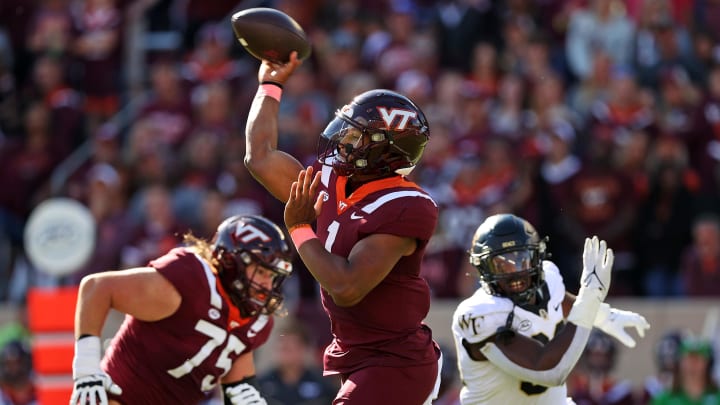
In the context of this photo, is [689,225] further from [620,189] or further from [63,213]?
[63,213]

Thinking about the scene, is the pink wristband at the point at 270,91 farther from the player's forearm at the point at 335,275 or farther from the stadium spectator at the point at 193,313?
the player's forearm at the point at 335,275

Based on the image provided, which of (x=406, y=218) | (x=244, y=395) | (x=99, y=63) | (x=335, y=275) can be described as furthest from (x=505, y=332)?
(x=99, y=63)

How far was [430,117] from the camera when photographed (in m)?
10.7

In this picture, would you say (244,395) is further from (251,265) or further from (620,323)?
(620,323)

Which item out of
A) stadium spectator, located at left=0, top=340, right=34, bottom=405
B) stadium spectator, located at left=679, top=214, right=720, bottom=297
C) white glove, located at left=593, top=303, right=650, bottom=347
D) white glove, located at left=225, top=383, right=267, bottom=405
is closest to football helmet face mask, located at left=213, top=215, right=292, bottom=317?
white glove, located at left=225, top=383, right=267, bottom=405

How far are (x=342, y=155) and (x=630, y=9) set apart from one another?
23.8 feet

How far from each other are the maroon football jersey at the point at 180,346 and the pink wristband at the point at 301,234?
3.50 ft

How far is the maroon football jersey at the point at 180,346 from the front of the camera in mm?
5672

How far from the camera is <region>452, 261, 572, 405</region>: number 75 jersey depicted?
17.3 ft

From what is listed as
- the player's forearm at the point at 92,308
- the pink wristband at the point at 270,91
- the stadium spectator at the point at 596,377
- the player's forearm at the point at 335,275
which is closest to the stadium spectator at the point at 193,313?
the player's forearm at the point at 92,308

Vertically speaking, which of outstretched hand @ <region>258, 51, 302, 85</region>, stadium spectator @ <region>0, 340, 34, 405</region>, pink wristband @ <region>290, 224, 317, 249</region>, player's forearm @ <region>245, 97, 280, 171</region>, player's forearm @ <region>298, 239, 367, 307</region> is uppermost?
outstretched hand @ <region>258, 51, 302, 85</region>

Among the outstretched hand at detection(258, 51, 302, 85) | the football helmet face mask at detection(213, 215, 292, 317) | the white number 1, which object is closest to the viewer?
the white number 1

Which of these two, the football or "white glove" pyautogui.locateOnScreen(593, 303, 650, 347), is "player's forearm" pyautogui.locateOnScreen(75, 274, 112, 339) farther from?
"white glove" pyautogui.locateOnScreen(593, 303, 650, 347)

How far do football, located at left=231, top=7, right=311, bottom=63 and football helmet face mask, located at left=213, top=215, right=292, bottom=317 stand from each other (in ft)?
2.88
